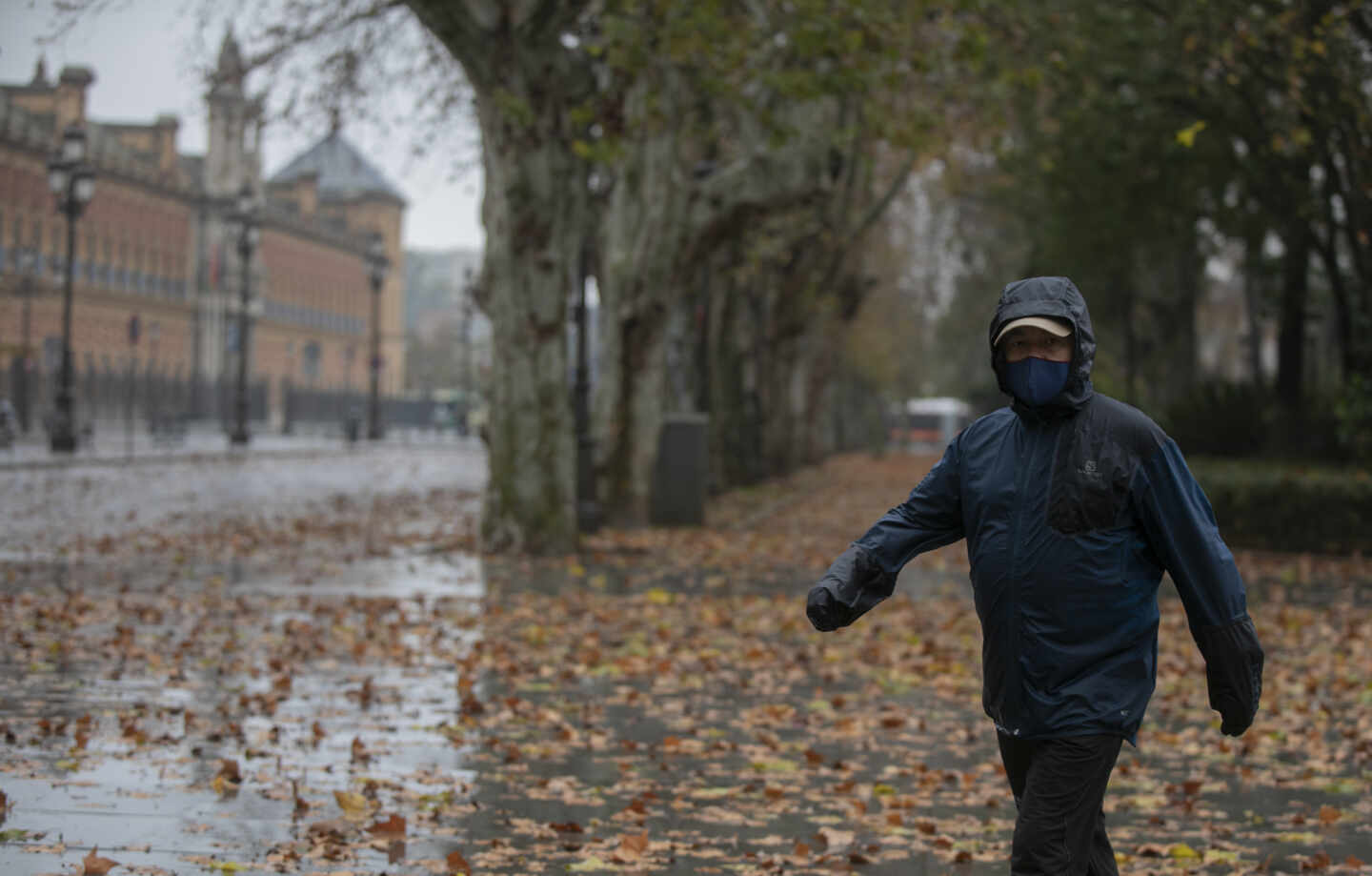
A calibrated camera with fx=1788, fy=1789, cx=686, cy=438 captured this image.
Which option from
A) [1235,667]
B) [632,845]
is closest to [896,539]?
[1235,667]

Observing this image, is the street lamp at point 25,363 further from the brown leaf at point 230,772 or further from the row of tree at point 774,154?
the brown leaf at point 230,772

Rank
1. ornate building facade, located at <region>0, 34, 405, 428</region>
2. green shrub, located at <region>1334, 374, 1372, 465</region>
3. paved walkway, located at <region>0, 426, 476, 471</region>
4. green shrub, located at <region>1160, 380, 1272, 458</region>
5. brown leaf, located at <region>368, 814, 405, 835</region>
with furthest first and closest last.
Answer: ornate building facade, located at <region>0, 34, 405, 428</region>, paved walkway, located at <region>0, 426, 476, 471</region>, green shrub, located at <region>1160, 380, 1272, 458</region>, green shrub, located at <region>1334, 374, 1372, 465</region>, brown leaf, located at <region>368, 814, 405, 835</region>

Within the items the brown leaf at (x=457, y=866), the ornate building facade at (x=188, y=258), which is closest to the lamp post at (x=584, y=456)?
the brown leaf at (x=457, y=866)

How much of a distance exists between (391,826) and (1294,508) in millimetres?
17186

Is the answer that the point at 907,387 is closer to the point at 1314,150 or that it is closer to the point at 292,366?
the point at 292,366

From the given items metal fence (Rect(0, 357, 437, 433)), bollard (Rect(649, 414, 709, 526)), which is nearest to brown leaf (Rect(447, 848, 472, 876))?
bollard (Rect(649, 414, 709, 526))

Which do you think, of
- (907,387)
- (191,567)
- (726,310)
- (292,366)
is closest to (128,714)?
(191,567)

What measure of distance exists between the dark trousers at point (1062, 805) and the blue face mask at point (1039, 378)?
82 cm

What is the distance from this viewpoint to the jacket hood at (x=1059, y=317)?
14.0 feet

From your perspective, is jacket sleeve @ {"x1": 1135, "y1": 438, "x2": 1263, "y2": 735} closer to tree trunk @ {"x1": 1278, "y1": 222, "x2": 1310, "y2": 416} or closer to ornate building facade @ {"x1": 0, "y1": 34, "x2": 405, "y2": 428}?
tree trunk @ {"x1": 1278, "y1": 222, "x2": 1310, "y2": 416}

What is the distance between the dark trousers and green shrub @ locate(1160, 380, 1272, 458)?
24.9 m

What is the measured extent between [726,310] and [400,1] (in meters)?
14.9

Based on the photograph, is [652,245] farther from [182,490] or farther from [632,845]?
[632,845]

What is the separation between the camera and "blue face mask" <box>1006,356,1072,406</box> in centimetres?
427
